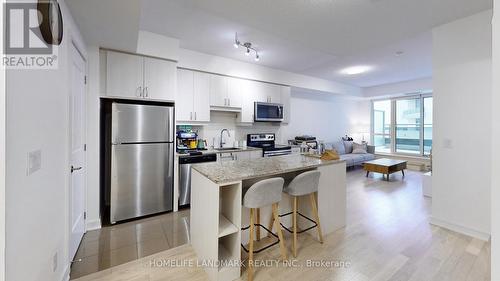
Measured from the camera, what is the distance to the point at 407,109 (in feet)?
22.6

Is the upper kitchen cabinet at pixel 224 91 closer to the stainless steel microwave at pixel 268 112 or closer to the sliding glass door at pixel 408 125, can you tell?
the stainless steel microwave at pixel 268 112

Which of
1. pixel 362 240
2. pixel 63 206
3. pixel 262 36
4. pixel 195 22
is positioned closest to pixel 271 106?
pixel 262 36

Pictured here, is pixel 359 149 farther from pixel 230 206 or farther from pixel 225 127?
pixel 230 206

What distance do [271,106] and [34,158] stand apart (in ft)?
12.7

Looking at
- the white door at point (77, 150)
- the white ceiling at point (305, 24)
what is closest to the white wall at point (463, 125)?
the white ceiling at point (305, 24)

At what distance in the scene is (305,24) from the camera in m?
2.67

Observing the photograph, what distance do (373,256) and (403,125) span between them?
6341mm

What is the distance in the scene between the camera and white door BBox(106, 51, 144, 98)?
2.80 meters

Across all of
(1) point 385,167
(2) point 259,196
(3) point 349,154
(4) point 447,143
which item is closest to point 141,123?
(2) point 259,196

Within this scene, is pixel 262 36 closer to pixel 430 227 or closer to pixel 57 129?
pixel 57 129

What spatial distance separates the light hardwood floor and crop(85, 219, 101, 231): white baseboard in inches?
39.7

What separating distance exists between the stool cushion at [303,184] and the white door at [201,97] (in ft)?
7.10

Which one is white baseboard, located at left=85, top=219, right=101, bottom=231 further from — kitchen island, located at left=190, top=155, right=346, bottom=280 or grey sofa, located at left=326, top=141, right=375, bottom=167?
grey sofa, located at left=326, top=141, right=375, bottom=167

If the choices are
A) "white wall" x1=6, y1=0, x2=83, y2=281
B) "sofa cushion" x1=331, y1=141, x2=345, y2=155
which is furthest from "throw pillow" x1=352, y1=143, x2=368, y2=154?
"white wall" x1=6, y1=0, x2=83, y2=281
